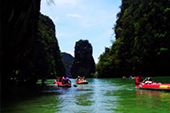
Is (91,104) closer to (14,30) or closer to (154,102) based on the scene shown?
Answer: (154,102)

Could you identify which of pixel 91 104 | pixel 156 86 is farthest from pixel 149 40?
pixel 91 104

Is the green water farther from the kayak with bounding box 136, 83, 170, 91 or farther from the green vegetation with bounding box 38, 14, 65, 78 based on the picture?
the green vegetation with bounding box 38, 14, 65, 78

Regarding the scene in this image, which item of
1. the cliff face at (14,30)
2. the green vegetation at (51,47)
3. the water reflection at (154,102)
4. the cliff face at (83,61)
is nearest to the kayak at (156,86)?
the water reflection at (154,102)

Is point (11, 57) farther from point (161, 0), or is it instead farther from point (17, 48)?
point (161, 0)

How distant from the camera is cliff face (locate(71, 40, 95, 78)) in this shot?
475 ft

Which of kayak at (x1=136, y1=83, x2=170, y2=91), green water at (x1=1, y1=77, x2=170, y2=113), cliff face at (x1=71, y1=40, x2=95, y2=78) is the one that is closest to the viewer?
green water at (x1=1, y1=77, x2=170, y2=113)

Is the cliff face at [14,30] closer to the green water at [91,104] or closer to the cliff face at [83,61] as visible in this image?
the green water at [91,104]

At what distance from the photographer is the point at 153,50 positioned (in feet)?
164

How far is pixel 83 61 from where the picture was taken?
487 feet

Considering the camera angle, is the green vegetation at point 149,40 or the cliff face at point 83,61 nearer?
the green vegetation at point 149,40

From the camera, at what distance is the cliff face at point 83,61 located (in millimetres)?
144875

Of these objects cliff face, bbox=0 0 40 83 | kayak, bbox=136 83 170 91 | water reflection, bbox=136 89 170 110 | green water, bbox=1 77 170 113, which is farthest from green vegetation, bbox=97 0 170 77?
cliff face, bbox=0 0 40 83

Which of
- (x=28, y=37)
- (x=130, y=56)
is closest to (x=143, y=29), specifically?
(x=130, y=56)

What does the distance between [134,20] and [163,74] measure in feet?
58.7
